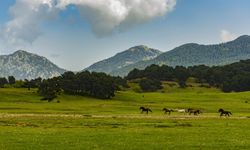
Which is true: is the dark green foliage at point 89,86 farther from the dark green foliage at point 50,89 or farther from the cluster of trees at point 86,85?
the dark green foliage at point 50,89

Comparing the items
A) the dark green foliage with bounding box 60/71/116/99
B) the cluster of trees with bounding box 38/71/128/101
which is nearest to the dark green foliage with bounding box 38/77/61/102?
the cluster of trees with bounding box 38/71/128/101

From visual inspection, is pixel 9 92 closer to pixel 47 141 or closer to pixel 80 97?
pixel 80 97

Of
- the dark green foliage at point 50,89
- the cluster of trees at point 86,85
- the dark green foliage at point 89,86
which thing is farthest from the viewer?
the dark green foliage at point 89,86

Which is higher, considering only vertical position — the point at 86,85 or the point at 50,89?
the point at 86,85

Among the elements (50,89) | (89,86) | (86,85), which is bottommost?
(50,89)

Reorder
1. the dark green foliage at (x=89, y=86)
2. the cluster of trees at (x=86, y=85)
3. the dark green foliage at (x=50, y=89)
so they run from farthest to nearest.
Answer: the dark green foliage at (x=89, y=86) → the cluster of trees at (x=86, y=85) → the dark green foliage at (x=50, y=89)

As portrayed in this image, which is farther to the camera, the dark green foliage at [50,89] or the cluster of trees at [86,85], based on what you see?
the cluster of trees at [86,85]

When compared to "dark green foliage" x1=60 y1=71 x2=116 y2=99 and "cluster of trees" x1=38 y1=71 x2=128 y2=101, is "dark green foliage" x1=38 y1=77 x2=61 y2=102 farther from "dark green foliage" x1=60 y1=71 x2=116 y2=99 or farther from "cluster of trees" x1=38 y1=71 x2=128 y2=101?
"dark green foliage" x1=60 y1=71 x2=116 y2=99

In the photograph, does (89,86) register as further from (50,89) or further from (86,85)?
(50,89)

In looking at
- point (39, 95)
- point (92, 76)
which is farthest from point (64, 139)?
point (92, 76)

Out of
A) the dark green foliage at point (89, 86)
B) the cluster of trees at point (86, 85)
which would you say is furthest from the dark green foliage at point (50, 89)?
the dark green foliage at point (89, 86)

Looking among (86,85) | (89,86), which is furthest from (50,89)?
(89,86)

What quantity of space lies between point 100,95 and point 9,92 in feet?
121

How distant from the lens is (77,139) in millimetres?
43219
